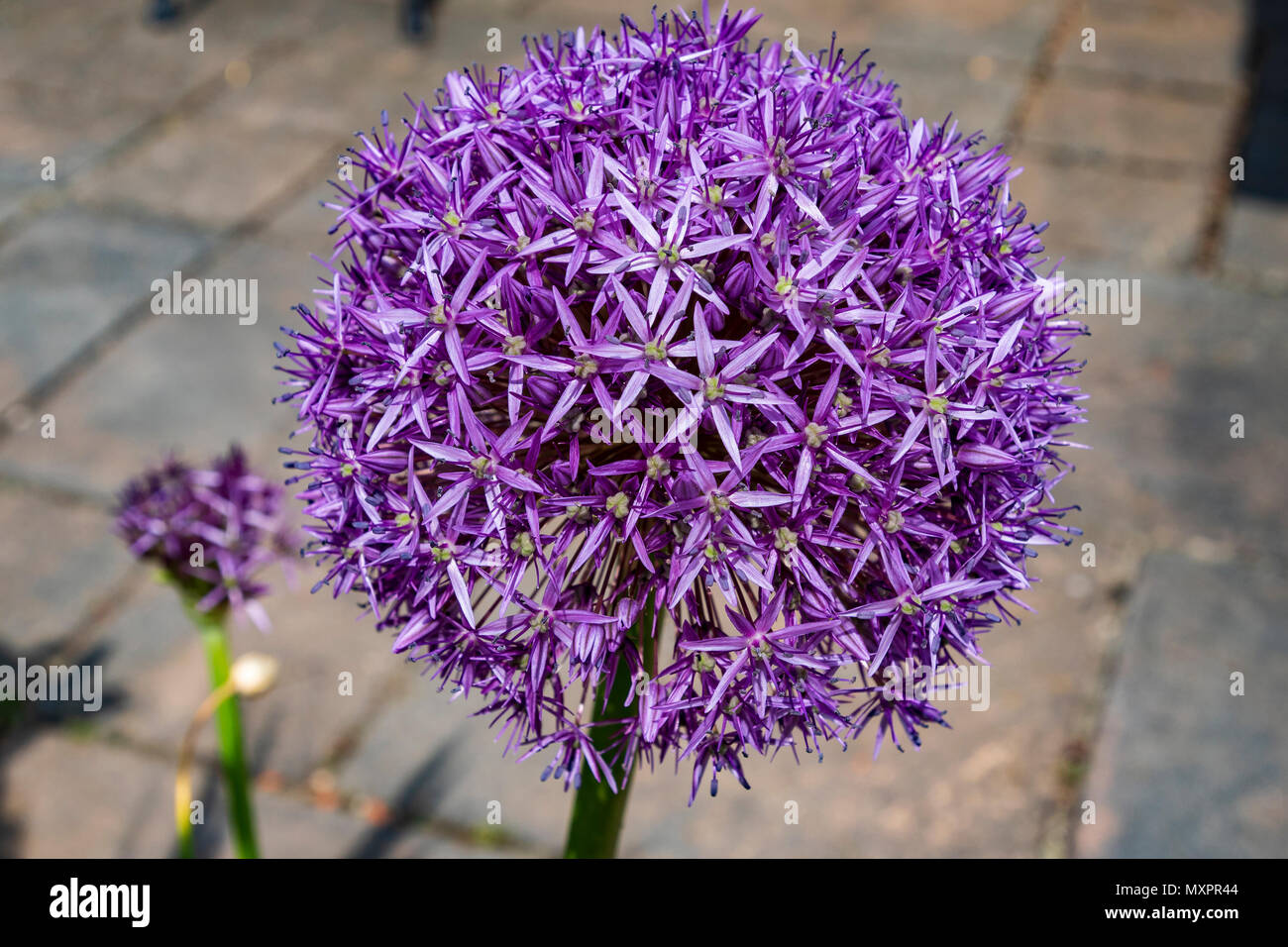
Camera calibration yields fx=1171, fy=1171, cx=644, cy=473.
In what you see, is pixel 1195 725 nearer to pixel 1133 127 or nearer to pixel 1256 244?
pixel 1256 244

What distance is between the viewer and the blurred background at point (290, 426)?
11.7 ft

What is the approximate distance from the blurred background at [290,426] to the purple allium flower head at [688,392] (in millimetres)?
2201

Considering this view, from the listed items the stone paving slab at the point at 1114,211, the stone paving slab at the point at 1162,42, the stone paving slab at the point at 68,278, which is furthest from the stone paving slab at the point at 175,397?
the stone paving slab at the point at 1162,42

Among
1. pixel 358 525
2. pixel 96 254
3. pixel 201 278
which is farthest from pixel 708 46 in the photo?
pixel 96 254

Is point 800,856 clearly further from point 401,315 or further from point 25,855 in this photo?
point 401,315

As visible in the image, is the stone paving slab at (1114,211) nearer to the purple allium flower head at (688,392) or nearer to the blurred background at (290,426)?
the blurred background at (290,426)

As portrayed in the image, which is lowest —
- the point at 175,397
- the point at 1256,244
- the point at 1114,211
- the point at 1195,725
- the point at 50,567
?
the point at 1195,725

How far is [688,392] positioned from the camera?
1.31 m

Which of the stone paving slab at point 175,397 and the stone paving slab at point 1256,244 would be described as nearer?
the stone paving slab at point 175,397

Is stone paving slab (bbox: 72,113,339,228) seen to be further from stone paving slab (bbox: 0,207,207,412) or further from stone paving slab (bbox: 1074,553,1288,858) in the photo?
stone paving slab (bbox: 1074,553,1288,858)

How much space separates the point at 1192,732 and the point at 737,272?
3.05 meters

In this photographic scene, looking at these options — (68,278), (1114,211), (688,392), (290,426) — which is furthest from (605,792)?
(1114,211)

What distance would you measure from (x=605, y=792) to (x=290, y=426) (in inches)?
148

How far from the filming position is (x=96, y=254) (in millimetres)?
5938
